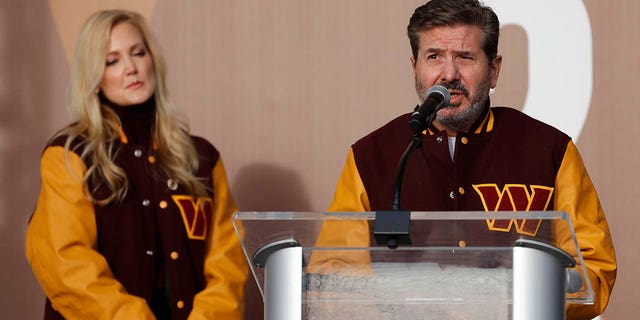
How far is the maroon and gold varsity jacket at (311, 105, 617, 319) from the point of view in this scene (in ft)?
9.43

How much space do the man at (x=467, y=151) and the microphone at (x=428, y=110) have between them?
0.59 metres

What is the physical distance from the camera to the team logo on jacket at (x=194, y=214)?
3.67 meters

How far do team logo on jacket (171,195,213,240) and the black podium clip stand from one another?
71.8 inches

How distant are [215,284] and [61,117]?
134 cm

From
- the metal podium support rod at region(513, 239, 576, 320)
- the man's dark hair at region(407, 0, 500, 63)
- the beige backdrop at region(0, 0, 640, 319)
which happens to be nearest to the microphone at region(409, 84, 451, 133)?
the metal podium support rod at region(513, 239, 576, 320)

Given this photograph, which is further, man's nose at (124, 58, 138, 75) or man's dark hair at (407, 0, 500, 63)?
man's nose at (124, 58, 138, 75)

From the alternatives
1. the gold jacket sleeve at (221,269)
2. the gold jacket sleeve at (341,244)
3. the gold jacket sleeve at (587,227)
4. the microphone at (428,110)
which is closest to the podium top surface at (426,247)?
the gold jacket sleeve at (341,244)

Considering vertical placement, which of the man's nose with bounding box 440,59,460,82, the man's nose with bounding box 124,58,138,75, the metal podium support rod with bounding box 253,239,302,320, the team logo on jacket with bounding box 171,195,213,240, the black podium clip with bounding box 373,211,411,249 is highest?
the man's nose with bounding box 440,59,460,82

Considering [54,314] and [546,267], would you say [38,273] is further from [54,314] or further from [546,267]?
[546,267]

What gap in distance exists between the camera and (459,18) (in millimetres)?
2928

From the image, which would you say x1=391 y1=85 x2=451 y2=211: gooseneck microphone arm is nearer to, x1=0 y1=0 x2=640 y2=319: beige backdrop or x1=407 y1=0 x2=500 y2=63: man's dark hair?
x1=407 y1=0 x2=500 y2=63: man's dark hair

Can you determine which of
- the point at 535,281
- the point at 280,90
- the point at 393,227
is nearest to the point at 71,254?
the point at 280,90

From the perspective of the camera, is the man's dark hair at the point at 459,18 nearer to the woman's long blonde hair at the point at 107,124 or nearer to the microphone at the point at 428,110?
the microphone at the point at 428,110

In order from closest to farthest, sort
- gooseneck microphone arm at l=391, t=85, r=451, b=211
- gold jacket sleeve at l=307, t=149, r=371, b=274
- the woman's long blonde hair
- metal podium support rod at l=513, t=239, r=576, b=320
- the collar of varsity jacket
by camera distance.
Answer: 1. metal podium support rod at l=513, t=239, r=576, b=320
2. gold jacket sleeve at l=307, t=149, r=371, b=274
3. gooseneck microphone arm at l=391, t=85, r=451, b=211
4. the collar of varsity jacket
5. the woman's long blonde hair
